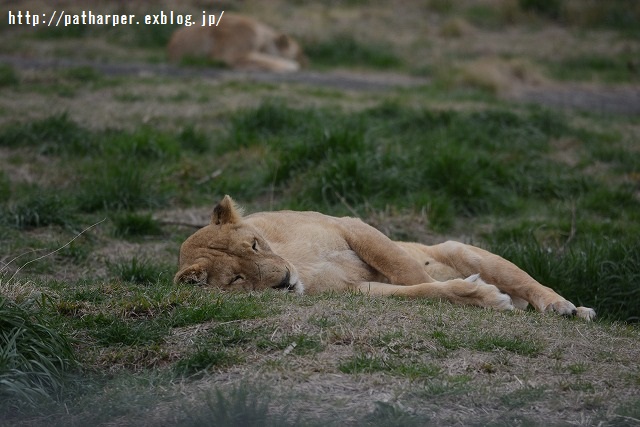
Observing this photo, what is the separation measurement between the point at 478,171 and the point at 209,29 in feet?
28.5

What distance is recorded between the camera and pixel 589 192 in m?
10.6

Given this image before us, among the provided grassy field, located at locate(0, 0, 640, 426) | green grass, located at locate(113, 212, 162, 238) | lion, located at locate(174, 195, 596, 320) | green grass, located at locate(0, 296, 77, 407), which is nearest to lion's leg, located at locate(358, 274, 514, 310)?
lion, located at locate(174, 195, 596, 320)

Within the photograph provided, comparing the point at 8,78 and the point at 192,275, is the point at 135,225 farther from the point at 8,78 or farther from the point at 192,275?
the point at 8,78

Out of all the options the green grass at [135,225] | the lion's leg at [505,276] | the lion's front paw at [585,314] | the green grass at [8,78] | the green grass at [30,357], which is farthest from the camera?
the green grass at [8,78]

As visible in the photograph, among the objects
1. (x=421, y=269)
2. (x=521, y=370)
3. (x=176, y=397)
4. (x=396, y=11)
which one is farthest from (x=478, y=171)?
(x=396, y=11)

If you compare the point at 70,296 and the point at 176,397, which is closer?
the point at 176,397

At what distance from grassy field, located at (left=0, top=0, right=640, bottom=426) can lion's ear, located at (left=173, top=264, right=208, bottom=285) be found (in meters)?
0.10

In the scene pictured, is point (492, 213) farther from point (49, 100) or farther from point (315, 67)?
point (315, 67)

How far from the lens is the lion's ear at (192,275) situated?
617 cm

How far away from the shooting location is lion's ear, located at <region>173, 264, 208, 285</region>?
6168mm

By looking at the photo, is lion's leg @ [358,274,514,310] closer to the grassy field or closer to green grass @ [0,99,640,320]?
the grassy field

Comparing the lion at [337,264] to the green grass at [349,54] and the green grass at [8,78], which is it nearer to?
the green grass at [8,78]

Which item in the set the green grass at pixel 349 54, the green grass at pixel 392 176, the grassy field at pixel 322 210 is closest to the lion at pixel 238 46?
the grassy field at pixel 322 210

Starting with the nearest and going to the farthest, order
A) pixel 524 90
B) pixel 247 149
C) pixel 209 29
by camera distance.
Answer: pixel 247 149
pixel 524 90
pixel 209 29
